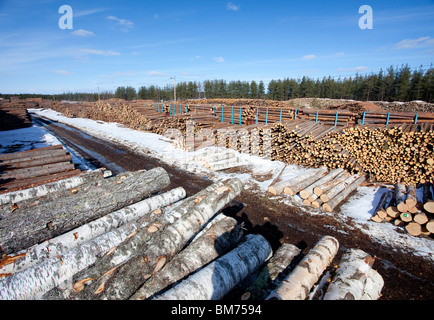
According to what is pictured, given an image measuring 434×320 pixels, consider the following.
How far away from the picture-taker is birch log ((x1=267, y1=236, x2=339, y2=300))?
8.87 feet

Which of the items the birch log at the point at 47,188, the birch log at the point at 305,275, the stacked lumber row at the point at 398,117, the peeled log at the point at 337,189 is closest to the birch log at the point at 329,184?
the peeled log at the point at 337,189

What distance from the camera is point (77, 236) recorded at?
→ 152 inches

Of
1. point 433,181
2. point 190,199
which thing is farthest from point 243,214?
point 433,181

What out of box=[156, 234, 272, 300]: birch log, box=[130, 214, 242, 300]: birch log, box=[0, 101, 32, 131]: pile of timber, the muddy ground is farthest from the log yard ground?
box=[0, 101, 32, 131]: pile of timber

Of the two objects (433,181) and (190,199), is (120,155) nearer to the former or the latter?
(190,199)

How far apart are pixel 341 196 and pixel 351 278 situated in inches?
169

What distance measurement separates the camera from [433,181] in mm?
6613

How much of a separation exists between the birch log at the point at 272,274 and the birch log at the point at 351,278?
692 mm

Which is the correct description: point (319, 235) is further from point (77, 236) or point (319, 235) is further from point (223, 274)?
point (77, 236)

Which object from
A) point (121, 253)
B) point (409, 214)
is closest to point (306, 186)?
point (409, 214)

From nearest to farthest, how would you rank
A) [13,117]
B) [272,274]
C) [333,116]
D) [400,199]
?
1. [272,274]
2. [400,199]
3. [333,116]
4. [13,117]

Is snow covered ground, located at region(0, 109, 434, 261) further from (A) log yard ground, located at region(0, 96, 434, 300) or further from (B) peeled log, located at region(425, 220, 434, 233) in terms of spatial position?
(B) peeled log, located at region(425, 220, 434, 233)

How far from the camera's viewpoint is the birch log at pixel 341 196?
6223mm

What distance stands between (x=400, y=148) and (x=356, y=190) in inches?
95.8
